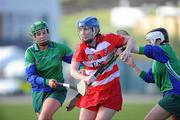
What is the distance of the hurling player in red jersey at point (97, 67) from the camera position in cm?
1258

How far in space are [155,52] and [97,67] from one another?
35.8 inches

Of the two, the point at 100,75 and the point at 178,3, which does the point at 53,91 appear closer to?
the point at 100,75

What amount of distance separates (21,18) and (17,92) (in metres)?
16.0

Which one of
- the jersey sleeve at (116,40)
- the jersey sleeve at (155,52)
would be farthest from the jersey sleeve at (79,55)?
the jersey sleeve at (155,52)

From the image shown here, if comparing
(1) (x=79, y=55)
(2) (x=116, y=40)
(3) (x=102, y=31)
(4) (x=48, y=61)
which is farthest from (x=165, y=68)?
(3) (x=102, y=31)

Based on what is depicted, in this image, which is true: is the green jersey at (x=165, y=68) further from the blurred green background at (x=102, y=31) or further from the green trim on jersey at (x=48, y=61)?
the blurred green background at (x=102, y=31)

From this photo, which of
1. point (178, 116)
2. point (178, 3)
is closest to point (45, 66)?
point (178, 116)

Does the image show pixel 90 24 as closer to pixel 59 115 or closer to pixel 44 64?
pixel 44 64

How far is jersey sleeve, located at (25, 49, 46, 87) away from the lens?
13473 millimetres

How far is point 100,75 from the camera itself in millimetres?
12617

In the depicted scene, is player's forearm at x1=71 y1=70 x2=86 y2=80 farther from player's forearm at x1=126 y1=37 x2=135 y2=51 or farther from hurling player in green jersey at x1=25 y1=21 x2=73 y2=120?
hurling player in green jersey at x1=25 y1=21 x2=73 y2=120

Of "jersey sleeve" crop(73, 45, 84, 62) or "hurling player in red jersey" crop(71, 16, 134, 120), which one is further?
"jersey sleeve" crop(73, 45, 84, 62)

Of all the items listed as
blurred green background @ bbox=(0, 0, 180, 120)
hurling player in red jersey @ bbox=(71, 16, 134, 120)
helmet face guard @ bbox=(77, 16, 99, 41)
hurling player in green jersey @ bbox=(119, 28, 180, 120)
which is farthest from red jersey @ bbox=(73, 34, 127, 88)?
blurred green background @ bbox=(0, 0, 180, 120)

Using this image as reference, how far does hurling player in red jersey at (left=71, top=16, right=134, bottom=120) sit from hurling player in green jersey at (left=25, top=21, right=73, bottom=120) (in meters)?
0.98
